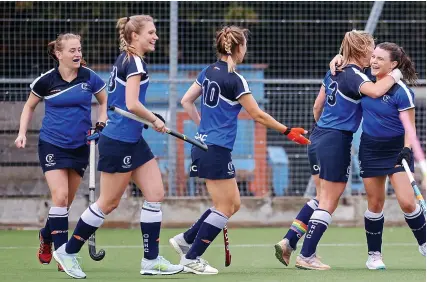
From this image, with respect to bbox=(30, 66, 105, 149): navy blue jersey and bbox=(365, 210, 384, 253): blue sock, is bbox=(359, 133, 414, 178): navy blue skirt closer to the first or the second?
bbox=(365, 210, 384, 253): blue sock

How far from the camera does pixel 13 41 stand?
1344 centimetres

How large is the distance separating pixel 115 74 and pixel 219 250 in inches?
125

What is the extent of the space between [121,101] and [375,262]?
2264 mm

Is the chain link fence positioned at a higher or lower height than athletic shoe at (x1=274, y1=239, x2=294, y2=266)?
higher

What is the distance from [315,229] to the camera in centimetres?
870

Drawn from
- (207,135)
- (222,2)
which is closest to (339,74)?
(207,135)

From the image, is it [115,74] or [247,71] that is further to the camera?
[247,71]

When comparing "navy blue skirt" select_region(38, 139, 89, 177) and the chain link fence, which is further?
the chain link fence

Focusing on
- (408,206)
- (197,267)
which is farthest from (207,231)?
(408,206)

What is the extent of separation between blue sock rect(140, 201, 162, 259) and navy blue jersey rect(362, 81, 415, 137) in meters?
1.62

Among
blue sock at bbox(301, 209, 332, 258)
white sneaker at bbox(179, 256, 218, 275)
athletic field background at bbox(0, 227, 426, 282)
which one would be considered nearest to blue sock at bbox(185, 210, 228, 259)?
white sneaker at bbox(179, 256, 218, 275)

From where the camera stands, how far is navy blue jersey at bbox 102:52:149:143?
810cm

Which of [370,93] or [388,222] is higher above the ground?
[370,93]

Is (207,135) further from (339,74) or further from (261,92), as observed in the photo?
(261,92)
